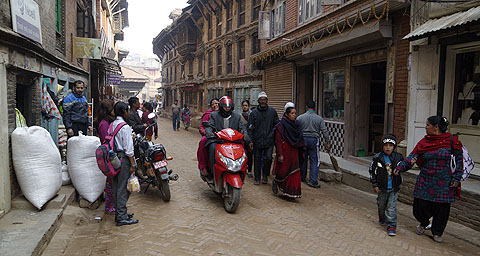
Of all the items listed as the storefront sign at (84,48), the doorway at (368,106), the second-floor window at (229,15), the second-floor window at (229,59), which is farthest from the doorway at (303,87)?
the second-floor window at (229,15)

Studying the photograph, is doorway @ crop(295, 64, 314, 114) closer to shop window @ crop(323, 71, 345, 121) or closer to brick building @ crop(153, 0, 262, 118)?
shop window @ crop(323, 71, 345, 121)

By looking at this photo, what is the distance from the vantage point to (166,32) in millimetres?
33406

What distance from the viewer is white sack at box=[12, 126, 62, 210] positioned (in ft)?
15.3

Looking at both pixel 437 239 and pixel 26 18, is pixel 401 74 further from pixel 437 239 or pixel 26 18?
pixel 26 18

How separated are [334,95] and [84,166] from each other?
7.57 metres

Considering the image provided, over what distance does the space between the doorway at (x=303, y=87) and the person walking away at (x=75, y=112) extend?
793 centimetres

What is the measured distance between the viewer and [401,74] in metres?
7.45

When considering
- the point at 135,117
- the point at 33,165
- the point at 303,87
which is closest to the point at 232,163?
the point at 33,165

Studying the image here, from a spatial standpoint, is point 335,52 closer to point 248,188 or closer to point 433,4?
point 433,4

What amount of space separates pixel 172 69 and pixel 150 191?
1243 inches

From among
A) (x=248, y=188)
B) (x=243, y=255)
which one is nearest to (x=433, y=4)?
(x=248, y=188)

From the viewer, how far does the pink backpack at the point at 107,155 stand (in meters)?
4.60

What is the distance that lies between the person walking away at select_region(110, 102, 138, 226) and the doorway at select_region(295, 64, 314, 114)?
29.0 ft

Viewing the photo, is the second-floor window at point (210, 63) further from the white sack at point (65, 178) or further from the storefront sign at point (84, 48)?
the white sack at point (65, 178)
